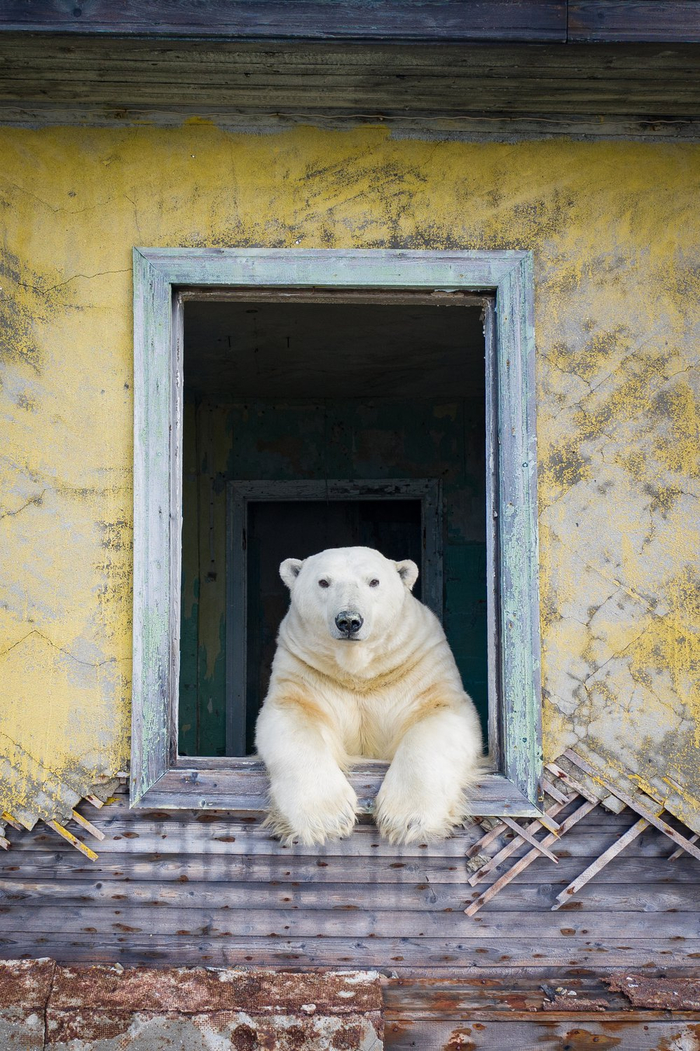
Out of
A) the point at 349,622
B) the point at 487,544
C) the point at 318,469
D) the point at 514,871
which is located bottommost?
the point at 514,871

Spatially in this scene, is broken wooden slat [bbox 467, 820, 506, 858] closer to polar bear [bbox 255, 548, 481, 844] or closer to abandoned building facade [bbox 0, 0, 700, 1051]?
abandoned building facade [bbox 0, 0, 700, 1051]

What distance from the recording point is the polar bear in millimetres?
2736

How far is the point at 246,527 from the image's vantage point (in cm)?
593

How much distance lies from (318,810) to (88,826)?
78cm

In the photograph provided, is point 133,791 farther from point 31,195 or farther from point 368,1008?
point 31,195

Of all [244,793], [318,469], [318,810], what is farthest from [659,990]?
[318,469]

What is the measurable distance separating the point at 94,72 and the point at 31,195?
46 centimetres

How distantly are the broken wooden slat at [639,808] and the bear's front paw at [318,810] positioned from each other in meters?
0.75

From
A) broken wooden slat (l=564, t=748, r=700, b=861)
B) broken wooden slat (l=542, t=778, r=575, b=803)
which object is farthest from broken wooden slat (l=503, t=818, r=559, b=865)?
broken wooden slat (l=564, t=748, r=700, b=861)

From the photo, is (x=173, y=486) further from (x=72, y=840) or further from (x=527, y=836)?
(x=527, y=836)

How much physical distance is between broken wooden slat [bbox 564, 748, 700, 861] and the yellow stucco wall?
0.06m

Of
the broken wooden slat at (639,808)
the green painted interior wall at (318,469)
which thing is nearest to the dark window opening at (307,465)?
the green painted interior wall at (318,469)

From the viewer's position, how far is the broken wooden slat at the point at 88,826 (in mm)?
2902

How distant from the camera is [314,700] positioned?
3180 millimetres
